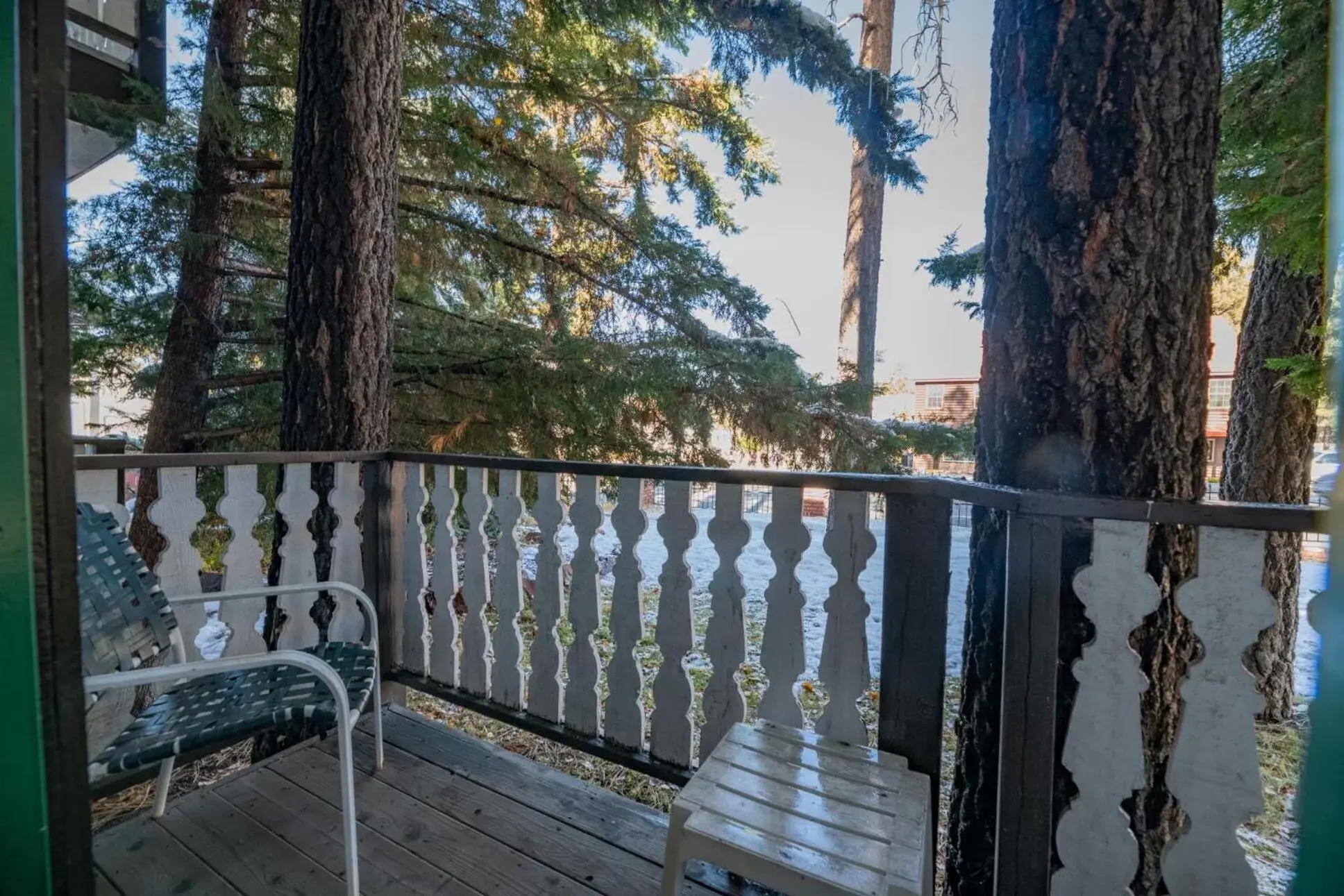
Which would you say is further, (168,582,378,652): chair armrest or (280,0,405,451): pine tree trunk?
(280,0,405,451): pine tree trunk

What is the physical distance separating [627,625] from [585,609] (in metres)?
0.16

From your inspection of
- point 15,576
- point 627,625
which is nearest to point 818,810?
point 627,625

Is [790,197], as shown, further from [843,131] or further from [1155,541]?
[1155,541]

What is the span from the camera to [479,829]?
1.77m

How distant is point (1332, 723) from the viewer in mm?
402

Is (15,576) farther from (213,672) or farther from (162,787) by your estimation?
(162,787)

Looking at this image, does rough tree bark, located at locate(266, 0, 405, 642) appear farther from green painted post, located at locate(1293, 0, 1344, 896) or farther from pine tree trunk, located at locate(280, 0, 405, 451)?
green painted post, located at locate(1293, 0, 1344, 896)

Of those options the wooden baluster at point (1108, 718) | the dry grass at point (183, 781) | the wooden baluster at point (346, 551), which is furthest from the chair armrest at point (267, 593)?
the wooden baluster at point (1108, 718)

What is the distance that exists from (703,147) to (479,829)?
18.3 ft

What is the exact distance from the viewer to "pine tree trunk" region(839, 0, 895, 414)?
7.45 m

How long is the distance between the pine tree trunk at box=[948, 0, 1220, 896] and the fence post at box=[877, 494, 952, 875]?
216 millimetres

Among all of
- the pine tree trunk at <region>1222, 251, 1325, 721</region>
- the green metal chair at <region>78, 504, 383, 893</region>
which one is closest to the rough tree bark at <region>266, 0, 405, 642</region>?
the green metal chair at <region>78, 504, 383, 893</region>

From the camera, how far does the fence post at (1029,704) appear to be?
4.05 feet

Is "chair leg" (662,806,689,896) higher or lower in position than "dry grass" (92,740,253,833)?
higher
